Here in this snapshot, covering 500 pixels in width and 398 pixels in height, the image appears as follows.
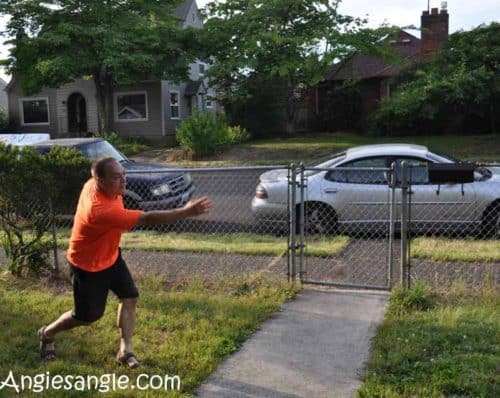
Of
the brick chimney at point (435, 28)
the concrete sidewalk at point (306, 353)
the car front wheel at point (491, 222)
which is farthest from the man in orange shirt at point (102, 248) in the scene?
the brick chimney at point (435, 28)

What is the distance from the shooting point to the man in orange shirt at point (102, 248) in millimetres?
3697

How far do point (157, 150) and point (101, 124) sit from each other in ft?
13.7

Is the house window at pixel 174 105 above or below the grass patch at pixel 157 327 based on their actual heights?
above

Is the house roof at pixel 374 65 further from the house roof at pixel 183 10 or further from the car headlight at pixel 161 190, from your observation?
the car headlight at pixel 161 190

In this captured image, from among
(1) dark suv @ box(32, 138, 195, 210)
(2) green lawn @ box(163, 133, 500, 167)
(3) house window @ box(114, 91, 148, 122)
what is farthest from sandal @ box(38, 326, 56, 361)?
(3) house window @ box(114, 91, 148, 122)

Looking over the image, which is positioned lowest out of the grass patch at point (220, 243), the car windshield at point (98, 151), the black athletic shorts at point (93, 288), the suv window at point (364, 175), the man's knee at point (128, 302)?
the grass patch at point (220, 243)

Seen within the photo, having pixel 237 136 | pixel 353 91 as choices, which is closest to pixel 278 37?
pixel 237 136

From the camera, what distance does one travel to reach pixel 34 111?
3312 centimetres

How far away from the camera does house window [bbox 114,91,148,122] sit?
31.1 meters

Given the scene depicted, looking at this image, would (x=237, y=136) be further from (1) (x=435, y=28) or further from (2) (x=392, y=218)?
(2) (x=392, y=218)

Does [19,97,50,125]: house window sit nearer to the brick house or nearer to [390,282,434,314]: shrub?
the brick house

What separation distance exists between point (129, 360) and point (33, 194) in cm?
314

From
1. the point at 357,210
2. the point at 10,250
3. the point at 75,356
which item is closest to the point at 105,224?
the point at 75,356

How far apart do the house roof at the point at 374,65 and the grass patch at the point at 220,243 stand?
66.6ft
